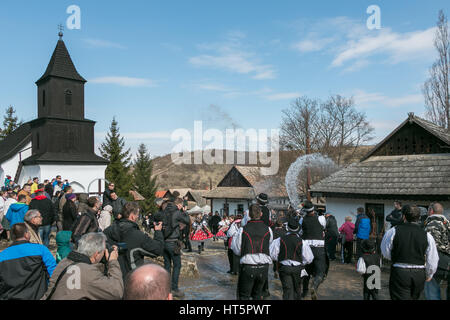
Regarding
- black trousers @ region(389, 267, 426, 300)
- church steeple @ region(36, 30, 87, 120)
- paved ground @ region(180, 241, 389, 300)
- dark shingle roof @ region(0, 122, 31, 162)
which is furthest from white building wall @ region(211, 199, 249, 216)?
black trousers @ region(389, 267, 426, 300)

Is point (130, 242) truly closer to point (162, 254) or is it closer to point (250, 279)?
point (162, 254)

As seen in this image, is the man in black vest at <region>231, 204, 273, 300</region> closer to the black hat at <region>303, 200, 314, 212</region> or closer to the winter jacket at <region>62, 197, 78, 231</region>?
the black hat at <region>303, 200, 314, 212</region>

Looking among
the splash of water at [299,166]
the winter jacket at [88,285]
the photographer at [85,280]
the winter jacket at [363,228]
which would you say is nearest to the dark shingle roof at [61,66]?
the splash of water at [299,166]

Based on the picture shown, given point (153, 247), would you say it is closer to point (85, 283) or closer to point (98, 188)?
point (85, 283)

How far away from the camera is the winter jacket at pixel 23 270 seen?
4234mm

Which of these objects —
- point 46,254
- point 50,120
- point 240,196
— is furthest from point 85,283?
point 240,196

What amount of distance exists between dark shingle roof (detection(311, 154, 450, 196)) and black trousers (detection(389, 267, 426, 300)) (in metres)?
9.32

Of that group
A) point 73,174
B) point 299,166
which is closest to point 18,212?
point 299,166

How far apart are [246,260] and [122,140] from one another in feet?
140

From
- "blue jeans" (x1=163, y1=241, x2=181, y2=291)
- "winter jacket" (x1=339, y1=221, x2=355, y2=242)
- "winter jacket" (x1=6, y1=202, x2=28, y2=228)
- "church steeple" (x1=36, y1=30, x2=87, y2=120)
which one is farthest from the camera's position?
"church steeple" (x1=36, y1=30, x2=87, y2=120)

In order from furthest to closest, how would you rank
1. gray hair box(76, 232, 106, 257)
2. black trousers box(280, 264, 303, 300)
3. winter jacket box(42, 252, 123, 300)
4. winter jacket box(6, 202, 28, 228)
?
winter jacket box(6, 202, 28, 228), black trousers box(280, 264, 303, 300), gray hair box(76, 232, 106, 257), winter jacket box(42, 252, 123, 300)

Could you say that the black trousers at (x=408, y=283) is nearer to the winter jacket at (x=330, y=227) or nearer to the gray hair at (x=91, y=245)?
the gray hair at (x=91, y=245)

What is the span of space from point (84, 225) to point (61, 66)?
1368 inches

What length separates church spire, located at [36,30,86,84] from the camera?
117 feet
